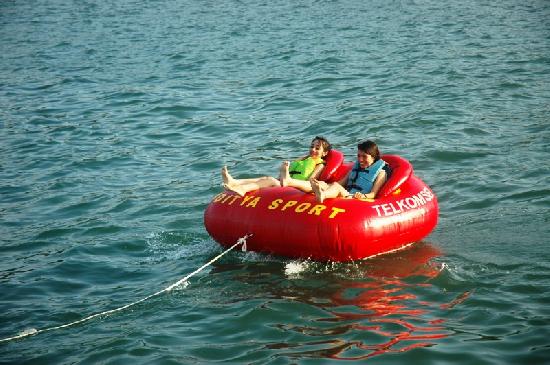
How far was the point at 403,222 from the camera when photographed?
9.30 metres

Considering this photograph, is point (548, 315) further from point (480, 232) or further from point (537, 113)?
point (537, 113)

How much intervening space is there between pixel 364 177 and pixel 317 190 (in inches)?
34.8

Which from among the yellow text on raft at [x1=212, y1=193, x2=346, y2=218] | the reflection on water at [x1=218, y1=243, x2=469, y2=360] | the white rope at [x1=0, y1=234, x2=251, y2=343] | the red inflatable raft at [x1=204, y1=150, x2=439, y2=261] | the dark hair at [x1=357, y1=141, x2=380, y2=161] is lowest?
the reflection on water at [x1=218, y1=243, x2=469, y2=360]

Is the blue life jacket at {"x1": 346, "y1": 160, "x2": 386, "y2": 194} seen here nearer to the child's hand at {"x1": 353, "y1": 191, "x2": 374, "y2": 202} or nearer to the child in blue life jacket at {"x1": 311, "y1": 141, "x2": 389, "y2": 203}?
the child in blue life jacket at {"x1": 311, "y1": 141, "x2": 389, "y2": 203}

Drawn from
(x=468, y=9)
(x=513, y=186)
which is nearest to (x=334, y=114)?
(x=513, y=186)

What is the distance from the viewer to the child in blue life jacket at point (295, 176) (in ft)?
31.5

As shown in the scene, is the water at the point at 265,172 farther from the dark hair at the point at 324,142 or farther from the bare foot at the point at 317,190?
the dark hair at the point at 324,142

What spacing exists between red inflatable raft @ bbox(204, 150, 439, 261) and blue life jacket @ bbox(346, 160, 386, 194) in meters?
0.18

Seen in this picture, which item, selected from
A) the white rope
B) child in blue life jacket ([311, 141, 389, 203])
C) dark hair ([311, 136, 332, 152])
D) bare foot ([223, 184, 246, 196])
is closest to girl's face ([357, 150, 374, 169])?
child in blue life jacket ([311, 141, 389, 203])

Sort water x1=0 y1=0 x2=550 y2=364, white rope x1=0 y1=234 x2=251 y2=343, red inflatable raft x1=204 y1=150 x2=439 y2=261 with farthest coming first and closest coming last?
1. red inflatable raft x1=204 y1=150 x2=439 y2=261
2. white rope x1=0 y1=234 x2=251 y2=343
3. water x1=0 y1=0 x2=550 y2=364

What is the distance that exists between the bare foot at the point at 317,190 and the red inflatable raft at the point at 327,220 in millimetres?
61

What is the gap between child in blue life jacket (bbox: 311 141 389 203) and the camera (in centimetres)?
955

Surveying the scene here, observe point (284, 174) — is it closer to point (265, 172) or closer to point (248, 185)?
point (248, 185)

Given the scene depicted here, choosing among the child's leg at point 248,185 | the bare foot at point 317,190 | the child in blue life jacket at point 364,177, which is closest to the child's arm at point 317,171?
the child in blue life jacket at point 364,177
